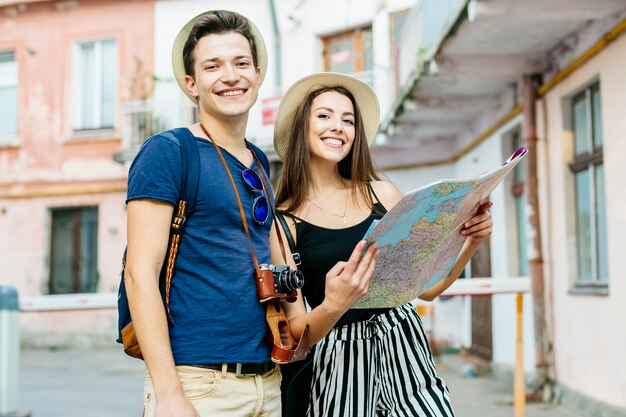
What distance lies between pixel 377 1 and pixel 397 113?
178 inches

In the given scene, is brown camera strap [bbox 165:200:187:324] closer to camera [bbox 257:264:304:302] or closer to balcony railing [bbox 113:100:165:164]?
camera [bbox 257:264:304:302]

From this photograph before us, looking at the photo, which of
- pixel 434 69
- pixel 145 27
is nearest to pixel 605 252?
pixel 434 69

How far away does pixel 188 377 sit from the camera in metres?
2.04

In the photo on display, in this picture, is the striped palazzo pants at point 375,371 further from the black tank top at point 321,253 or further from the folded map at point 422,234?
the folded map at point 422,234

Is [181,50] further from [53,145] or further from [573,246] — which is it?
[53,145]

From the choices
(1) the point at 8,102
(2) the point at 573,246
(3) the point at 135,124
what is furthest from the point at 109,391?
(1) the point at 8,102

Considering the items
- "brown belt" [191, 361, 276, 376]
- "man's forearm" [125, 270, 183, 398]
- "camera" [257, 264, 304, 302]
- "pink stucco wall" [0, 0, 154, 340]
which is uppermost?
"pink stucco wall" [0, 0, 154, 340]

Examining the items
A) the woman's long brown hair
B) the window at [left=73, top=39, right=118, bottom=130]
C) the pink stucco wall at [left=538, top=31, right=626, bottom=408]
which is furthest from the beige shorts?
the window at [left=73, top=39, right=118, bottom=130]

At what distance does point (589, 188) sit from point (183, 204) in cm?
566

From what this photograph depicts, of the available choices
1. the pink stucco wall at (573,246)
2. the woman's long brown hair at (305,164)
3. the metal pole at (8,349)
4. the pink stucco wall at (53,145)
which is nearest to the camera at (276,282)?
the woman's long brown hair at (305,164)

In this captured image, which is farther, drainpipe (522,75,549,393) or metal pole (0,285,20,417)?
drainpipe (522,75,549,393)

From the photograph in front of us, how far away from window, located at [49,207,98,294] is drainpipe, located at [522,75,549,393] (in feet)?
34.3

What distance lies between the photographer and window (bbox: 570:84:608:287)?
6.75 meters

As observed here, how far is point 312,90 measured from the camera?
3064 millimetres
